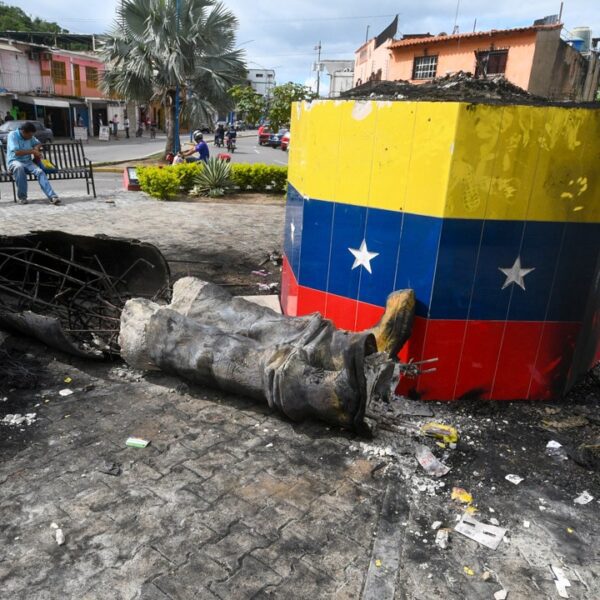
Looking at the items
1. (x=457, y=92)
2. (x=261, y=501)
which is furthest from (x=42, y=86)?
(x=261, y=501)

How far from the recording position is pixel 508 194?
348 cm

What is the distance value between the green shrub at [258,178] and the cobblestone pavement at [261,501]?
36.3 ft

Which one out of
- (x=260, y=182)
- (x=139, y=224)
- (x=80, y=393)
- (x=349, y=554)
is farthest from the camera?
(x=260, y=182)

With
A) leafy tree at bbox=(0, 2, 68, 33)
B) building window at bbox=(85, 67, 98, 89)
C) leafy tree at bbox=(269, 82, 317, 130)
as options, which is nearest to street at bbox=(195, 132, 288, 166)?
leafy tree at bbox=(269, 82, 317, 130)

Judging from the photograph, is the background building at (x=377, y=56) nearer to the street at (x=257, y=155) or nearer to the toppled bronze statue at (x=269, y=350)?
the street at (x=257, y=155)

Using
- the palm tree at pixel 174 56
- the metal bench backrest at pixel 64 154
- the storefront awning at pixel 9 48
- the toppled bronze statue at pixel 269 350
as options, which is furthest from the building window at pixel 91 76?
the toppled bronze statue at pixel 269 350

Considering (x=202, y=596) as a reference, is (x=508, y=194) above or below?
above

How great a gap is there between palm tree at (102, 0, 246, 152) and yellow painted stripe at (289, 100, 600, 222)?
14603mm

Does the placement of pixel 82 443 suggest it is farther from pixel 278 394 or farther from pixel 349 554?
pixel 349 554

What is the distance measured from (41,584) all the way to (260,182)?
44.3ft

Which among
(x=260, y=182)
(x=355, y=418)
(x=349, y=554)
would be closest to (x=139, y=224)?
(x=260, y=182)

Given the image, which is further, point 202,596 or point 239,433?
point 239,433

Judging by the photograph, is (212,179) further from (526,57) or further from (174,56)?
(526,57)

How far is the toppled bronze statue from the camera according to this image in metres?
3.20
